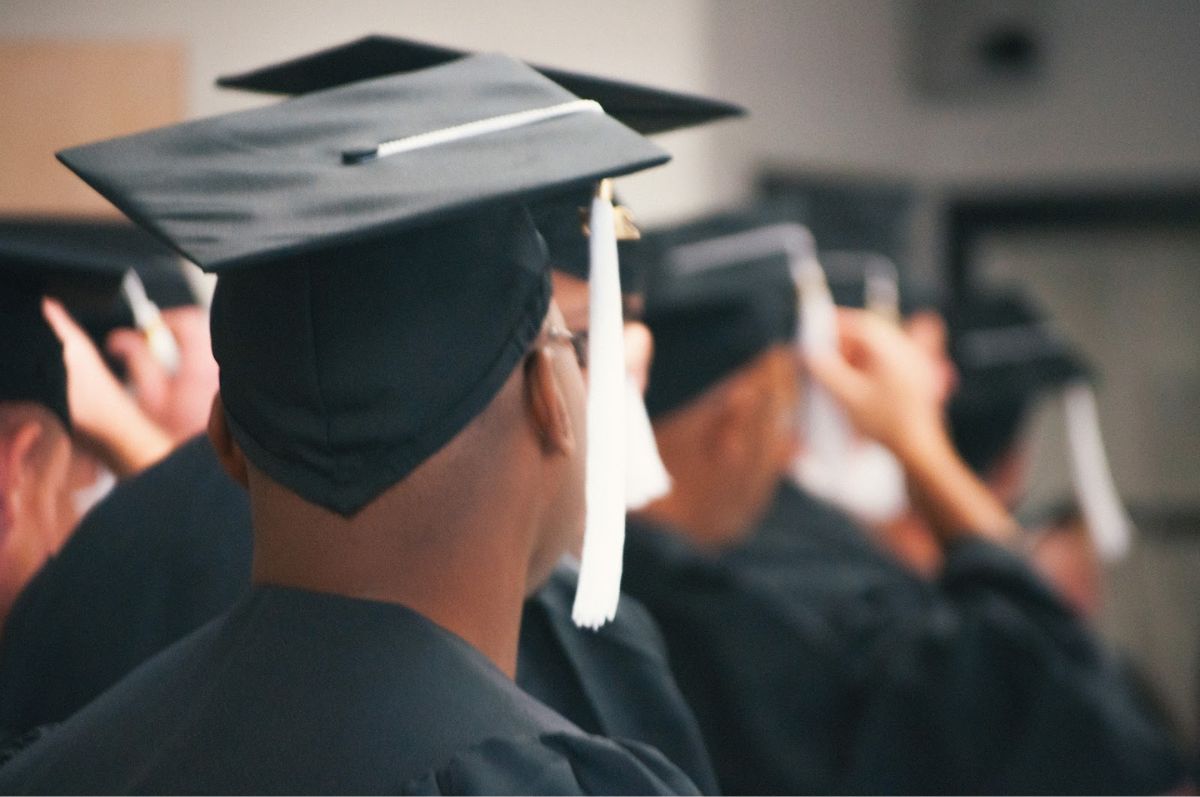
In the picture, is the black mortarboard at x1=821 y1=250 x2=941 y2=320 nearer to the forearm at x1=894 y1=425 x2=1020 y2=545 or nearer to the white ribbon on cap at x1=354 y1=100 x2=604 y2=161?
the forearm at x1=894 y1=425 x2=1020 y2=545

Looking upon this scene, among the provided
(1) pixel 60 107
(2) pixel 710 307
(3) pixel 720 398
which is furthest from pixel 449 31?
(1) pixel 60 107

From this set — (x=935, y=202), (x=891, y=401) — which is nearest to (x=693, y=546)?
(x=891, y=401)

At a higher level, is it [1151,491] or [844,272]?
[844,272]

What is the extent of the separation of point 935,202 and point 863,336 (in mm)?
3141

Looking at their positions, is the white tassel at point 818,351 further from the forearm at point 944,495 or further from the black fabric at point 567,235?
the black fabric at point 567,235

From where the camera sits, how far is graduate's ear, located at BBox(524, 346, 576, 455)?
3.29 feet

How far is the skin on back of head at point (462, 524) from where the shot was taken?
97 cm

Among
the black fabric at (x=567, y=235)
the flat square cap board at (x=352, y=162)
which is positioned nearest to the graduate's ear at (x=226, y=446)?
the flat square cap board at (x=352, y=162)

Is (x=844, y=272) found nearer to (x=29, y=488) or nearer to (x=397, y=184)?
(x=29, y=488)

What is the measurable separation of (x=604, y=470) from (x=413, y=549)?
138 millimetres

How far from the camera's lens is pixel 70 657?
1359 millimetres

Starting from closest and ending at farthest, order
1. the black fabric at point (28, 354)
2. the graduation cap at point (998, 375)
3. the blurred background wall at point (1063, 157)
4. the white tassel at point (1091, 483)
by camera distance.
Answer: the black fabric at point (28, 354) → the white tassel at point (1091, 483) → the graduation cap at point (998, 375) → the blurred background wall at point (1063, 157)

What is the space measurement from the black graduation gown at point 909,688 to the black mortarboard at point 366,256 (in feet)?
4.77

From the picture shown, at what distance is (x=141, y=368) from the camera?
1.63 meters
